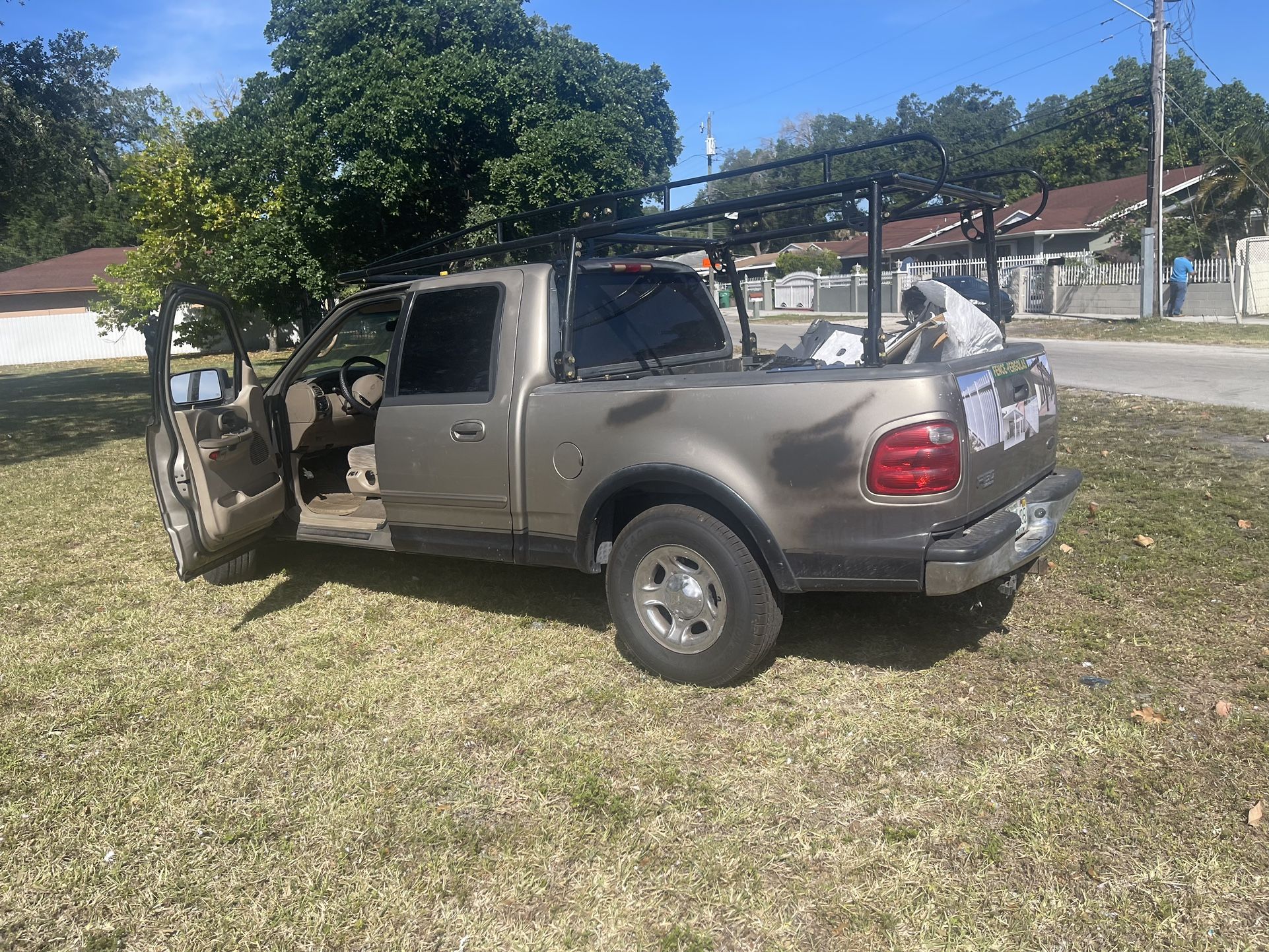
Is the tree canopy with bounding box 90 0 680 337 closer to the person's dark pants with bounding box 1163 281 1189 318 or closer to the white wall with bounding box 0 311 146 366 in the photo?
the person's dark pants with bounding box 1163 281 1189 318

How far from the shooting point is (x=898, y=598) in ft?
16.6

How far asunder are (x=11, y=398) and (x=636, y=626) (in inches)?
793

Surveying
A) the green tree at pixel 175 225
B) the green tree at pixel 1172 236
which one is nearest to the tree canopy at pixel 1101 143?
the green tree at pixel 1172 236

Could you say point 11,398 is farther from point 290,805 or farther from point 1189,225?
point 1189,225

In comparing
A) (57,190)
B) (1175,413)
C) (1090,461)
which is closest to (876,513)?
(1090,461)

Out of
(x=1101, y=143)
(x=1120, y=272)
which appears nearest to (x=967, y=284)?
(x=1120, y=272)

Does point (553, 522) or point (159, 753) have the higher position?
point (553, 522)

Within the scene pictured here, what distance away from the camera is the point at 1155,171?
21547mm

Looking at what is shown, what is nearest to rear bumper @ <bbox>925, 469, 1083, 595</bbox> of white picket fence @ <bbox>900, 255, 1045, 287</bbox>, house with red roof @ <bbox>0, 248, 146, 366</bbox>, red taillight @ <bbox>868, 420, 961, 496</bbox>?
red taillight @ <bbox>868, 420, 961, 496</bbox>

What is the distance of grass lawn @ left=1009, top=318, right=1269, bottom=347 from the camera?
18.6m

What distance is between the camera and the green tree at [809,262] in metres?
46.6

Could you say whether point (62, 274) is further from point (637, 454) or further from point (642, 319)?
point (637, 454)

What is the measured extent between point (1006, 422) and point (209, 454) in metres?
3.81

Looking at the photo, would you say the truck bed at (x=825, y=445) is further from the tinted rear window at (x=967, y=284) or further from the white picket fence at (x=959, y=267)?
the white picket fence at (x=959, y=267)
